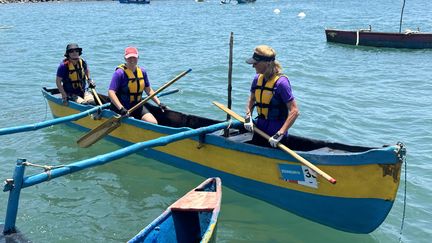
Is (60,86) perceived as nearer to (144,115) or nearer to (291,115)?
(144,115)

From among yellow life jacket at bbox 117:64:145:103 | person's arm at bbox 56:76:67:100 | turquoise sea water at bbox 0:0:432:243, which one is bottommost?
turquoise sea water at bbox 0:0:432:243

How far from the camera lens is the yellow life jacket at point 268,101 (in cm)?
677

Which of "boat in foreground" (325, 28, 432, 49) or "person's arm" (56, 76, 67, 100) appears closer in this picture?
"person's arm" (56, 76, 67, 100)

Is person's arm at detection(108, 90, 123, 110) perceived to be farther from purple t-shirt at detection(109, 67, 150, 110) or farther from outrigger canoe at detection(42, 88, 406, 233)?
outrigger canoe at detection(42, 88, 406, 233)

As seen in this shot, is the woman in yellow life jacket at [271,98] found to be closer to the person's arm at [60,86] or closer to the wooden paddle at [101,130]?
the wooden paddle at [101,130]

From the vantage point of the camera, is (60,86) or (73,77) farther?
(73,77)

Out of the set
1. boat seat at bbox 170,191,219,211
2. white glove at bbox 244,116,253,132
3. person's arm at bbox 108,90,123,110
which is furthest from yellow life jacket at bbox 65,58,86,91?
boat seat at bbox 170,191,219,211

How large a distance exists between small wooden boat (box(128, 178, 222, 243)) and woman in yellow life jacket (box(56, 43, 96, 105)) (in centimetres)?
557

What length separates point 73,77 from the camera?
1041cm

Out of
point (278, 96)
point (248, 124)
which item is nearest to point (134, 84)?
point (248, 124)

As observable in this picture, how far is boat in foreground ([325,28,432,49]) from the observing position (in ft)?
74.8

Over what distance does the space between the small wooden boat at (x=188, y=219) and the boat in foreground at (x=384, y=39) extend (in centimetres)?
2037

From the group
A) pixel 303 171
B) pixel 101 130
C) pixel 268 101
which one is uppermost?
pixel 268 101

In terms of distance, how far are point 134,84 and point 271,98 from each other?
125 inches
